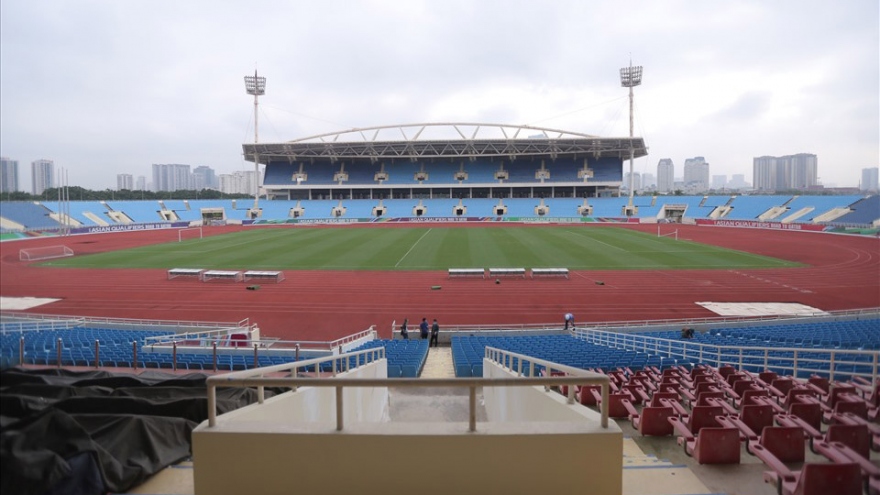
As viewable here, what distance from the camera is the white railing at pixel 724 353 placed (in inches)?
389

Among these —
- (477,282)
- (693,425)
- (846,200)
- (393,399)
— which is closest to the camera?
(693,425)

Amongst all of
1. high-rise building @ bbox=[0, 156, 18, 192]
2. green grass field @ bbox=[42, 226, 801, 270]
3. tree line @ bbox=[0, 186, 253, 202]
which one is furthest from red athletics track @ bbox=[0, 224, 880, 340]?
high-rise building @ bbox=[0, 156, 18, 192]

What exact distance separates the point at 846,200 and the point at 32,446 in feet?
287

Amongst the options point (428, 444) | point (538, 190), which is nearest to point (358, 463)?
point (428, 444)

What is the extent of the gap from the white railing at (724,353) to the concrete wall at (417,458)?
7.33 metres

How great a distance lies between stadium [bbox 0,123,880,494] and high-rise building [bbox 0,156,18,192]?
44cm

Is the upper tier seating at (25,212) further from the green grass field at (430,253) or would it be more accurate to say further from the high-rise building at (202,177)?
the high-rise building at (202,177)

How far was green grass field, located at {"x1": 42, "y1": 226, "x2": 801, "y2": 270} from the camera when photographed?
1379 inches

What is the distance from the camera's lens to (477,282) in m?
29.2

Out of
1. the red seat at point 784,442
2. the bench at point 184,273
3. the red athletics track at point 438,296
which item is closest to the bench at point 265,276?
the red athletics track at point 438,296

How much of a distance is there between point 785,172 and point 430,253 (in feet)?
506

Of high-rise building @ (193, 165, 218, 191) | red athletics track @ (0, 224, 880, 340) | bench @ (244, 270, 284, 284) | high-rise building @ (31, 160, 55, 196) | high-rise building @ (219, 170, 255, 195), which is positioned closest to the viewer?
high-rise building @ (31, 160, 55, 196)

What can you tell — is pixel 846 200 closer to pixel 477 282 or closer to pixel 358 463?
pixel 477 282

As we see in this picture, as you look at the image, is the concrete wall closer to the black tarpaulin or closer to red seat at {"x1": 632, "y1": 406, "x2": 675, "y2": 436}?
the black tarpaulin
